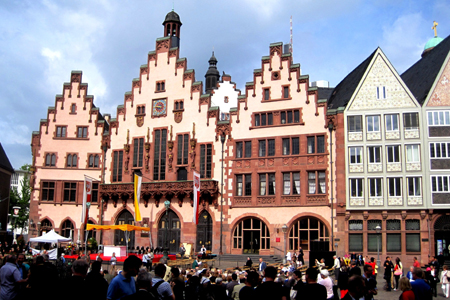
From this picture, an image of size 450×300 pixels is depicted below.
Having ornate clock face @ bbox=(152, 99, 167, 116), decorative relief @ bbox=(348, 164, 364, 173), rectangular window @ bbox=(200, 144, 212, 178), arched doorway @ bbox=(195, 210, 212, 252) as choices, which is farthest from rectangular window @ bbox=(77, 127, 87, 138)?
decorative relief @ bbox=(348, 164, 364, 173)

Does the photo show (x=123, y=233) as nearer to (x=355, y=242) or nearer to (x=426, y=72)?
(x=355, y=242)

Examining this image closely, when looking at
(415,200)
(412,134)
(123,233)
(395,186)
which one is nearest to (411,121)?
(412,134)

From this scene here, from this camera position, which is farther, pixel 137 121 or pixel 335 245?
pixel 137 121

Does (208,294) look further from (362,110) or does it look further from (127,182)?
(127,182)

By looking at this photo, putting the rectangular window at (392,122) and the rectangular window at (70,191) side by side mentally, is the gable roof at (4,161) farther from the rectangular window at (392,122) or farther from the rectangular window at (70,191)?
the rectangular window at (392,122)

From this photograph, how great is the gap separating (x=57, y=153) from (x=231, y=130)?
2082 centimetres

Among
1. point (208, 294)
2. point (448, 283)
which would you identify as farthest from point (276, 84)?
point (208, 294)

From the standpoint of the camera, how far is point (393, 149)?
137 ft

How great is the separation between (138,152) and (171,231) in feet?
31.0

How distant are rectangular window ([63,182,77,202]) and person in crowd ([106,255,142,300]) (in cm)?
4744

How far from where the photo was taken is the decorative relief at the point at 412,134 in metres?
41.2

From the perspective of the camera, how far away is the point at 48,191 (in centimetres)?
5416

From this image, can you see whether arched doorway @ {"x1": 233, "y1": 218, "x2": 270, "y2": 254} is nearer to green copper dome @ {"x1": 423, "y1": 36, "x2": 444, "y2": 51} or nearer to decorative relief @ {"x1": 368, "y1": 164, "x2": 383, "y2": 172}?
decorative relief @ {"x1": 368, "y1": 164, "x2": 383, "y2": 172}

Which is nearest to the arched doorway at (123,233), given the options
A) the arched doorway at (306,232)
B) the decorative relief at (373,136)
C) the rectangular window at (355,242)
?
the arched doorway at (306,232)
